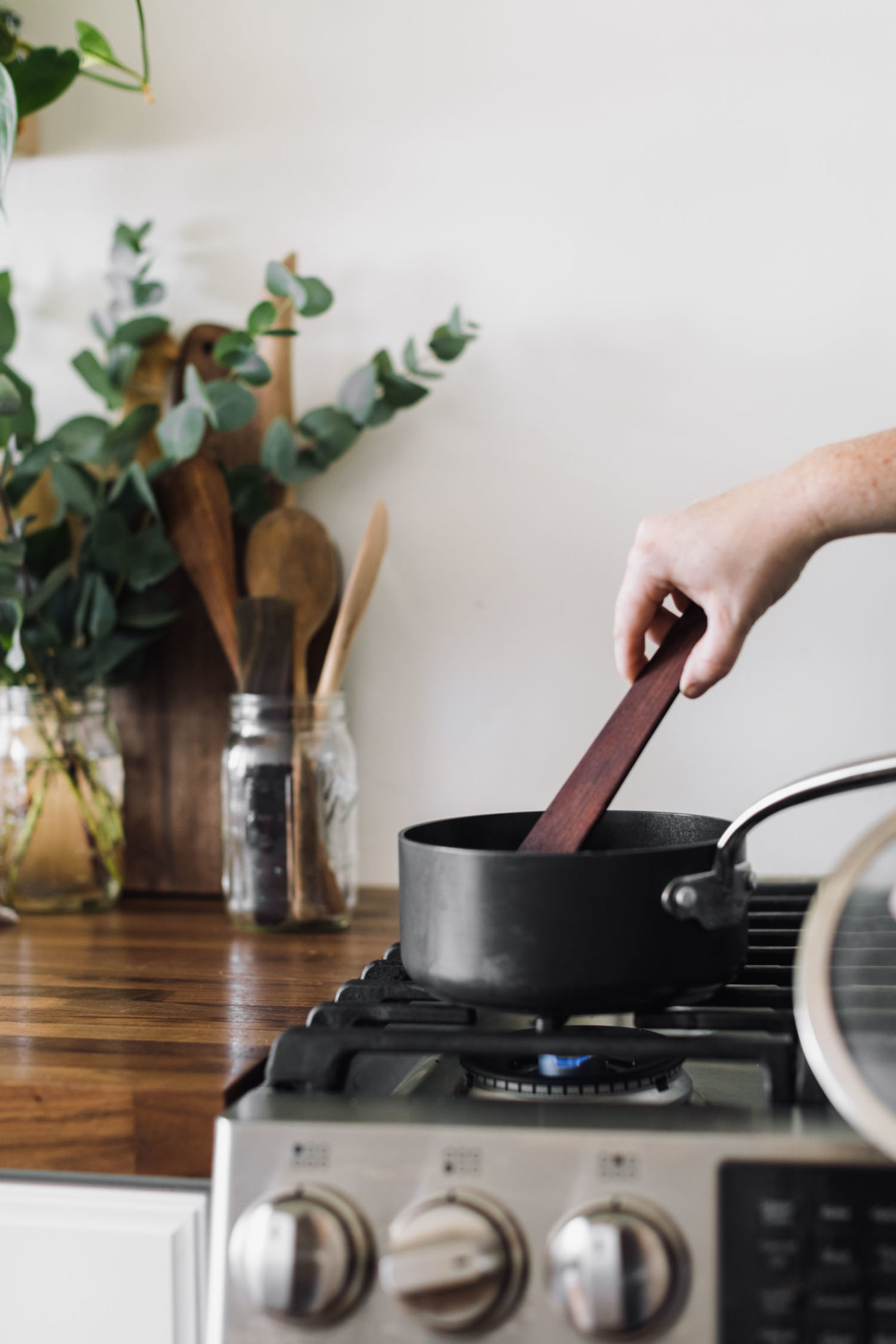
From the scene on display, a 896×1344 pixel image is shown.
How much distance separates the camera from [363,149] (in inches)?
44.9

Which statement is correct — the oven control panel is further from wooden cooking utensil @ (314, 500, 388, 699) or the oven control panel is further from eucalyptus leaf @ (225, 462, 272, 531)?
eucalyptus leaf @ (225, 462, 272, 531)

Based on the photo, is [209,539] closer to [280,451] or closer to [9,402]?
[280,451]

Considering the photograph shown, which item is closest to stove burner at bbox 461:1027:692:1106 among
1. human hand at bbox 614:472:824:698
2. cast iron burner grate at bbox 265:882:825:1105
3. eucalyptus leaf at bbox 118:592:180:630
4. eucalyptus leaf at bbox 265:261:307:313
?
cast iron burner grate at bbox 265:882:825:1105

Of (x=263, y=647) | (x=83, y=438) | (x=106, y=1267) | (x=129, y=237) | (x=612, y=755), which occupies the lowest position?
(x=106, y=1267)

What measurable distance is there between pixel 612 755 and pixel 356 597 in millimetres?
437

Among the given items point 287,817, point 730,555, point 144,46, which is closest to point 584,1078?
point 730,555

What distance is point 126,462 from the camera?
114 cm

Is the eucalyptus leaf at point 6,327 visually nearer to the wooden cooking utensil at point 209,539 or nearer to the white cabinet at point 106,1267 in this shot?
the wooden cooking utensil at point 209,539

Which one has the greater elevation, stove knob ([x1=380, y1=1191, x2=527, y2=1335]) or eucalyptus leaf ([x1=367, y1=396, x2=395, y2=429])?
eucalyptus leaf ([x1=367, y1=396, x2=395, y2=429])

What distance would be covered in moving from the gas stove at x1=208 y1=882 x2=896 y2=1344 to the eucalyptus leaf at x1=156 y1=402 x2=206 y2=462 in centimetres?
68

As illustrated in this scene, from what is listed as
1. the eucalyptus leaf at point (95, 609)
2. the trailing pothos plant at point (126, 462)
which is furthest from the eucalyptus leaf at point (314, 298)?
the eucalyptus leaf at point (95, 609)

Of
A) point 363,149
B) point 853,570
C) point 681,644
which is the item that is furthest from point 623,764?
point 363,149

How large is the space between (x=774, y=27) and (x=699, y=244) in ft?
0.67

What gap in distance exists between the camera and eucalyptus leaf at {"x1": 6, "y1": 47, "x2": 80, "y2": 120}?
1030 millimetres
